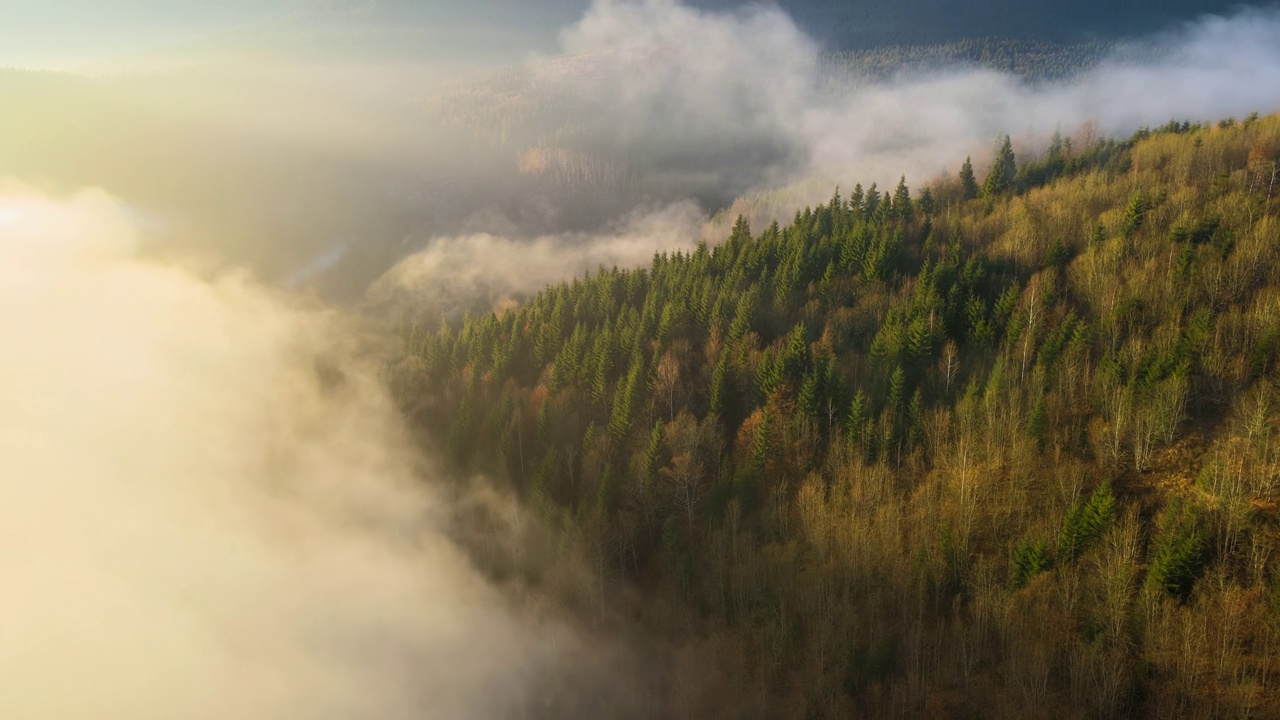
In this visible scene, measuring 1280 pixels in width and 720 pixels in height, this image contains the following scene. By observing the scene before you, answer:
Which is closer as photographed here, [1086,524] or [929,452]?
[1086,524]

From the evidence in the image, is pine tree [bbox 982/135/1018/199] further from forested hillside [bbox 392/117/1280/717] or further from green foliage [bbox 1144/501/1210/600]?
green foliage [bbox 1144/501/1210/600]

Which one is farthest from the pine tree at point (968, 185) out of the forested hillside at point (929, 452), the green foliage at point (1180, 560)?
the green foliage at point (1180, 560)

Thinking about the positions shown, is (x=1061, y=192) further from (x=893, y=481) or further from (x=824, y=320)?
(x=893, y=481)

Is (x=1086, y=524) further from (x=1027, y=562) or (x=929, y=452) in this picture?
(x=929, y=452)

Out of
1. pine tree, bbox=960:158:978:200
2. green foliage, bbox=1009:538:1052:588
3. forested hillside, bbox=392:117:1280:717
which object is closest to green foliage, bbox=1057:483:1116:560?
forested hillside, bbox=392:117:1280:717

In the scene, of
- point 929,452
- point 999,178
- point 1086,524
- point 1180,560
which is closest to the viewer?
point 1180,560

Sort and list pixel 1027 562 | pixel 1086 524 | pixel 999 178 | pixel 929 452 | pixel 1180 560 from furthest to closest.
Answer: pixel 999 178 → pixel 929 452 → pixel 1027 562 → pixel 1086 524 → pixel 1180 560

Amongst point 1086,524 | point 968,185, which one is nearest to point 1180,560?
point 1086,524

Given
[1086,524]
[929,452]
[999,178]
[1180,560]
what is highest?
[999,178]
